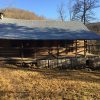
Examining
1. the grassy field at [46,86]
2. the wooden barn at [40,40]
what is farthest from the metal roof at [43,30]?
the grassy field at [46,86]

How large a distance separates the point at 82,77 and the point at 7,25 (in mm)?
13276

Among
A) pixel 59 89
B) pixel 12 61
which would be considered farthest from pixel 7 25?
pixel 59 89

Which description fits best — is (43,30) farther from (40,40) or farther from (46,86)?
(46,86)

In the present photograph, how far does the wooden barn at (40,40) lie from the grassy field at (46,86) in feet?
22.0

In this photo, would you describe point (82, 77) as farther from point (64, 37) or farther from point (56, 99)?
point (64, 37)

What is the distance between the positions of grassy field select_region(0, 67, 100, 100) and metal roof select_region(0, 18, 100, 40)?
302 inches

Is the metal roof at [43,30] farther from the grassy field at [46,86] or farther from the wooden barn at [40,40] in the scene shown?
the grassy field at [46,86]

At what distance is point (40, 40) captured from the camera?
27.9 metres

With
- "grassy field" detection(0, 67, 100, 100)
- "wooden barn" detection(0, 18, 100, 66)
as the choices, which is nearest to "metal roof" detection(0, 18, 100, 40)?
"wooden barn" detection(0, 18, 100, 66)

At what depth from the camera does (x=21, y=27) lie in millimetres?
30734

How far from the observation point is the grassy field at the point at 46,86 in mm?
14019

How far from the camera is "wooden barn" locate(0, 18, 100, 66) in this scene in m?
27.5

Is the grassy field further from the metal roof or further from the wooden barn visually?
the metal roof

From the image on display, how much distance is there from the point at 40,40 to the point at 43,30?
274 centimetres
